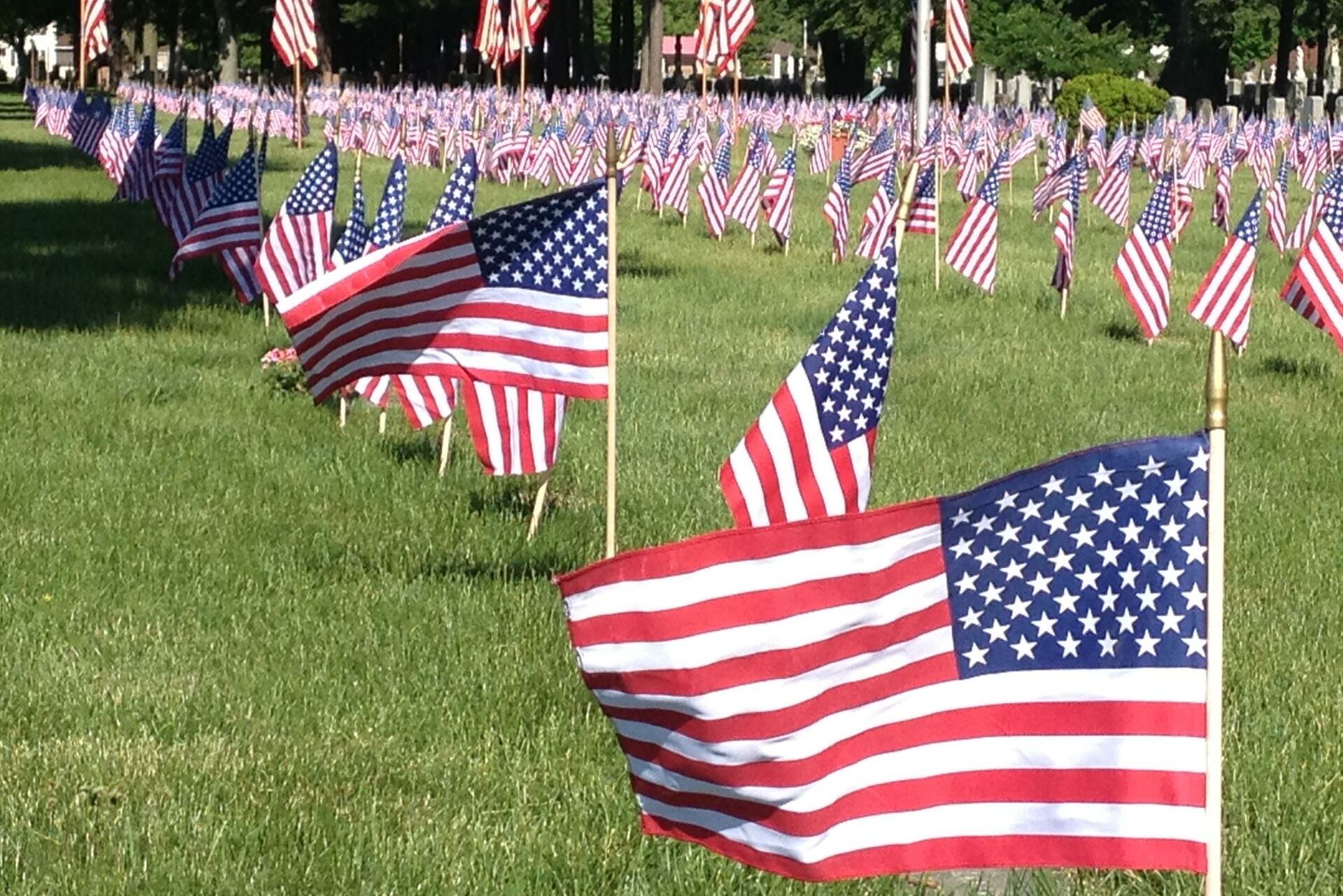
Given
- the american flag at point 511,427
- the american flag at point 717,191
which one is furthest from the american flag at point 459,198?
the american flag at point 717,191

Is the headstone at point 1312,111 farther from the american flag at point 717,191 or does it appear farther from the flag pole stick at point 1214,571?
the flag pole stick at point 1214,571

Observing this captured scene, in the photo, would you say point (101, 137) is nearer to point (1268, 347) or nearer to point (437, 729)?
point (1268, 347)

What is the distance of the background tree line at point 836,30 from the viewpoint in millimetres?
60125

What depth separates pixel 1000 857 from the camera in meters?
3.76

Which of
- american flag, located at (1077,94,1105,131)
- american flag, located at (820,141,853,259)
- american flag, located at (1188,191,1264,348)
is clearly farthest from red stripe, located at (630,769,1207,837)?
american flag, located at (1077,94,1105,131)

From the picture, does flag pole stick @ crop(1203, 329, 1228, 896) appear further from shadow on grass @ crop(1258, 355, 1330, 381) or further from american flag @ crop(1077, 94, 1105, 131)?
american flag @ crop(1077, 94, 1105, 131)

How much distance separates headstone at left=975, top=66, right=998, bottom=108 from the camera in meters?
60.3

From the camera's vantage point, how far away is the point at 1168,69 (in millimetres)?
59000

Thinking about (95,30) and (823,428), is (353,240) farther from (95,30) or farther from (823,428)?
(95,30)

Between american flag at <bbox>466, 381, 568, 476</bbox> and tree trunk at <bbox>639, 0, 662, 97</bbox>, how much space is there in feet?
165

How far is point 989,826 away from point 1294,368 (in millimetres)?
11622

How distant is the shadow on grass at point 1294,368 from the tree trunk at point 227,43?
5733 cm

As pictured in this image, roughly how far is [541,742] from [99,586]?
2.49 meters

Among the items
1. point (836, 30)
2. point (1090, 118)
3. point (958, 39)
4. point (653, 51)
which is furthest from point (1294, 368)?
point (836, 30)
